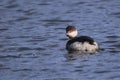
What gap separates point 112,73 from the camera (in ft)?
59.7

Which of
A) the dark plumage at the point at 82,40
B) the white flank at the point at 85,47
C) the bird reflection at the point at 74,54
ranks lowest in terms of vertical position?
the bird reflection at the point at 74,54

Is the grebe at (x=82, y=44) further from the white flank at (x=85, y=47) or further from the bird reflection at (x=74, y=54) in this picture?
the bird reflection at (x=74, y=54)

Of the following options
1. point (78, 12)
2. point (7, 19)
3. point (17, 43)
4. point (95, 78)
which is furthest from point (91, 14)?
point (95, 78)

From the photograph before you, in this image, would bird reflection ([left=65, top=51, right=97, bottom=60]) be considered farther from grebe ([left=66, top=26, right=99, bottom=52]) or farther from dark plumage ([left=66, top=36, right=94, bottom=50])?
dark plumage ([left=66, top=36, right=94, bottom=50])

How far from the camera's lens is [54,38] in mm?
22844

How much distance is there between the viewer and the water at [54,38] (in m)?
18.4

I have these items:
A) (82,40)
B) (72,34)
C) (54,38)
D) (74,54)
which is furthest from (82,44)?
(54,38)

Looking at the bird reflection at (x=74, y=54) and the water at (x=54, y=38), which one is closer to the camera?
the water at (x=54, y=38)

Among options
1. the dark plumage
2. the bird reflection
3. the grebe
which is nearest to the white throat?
the grebe

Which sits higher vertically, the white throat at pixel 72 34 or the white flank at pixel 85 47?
the white throat at pixel 72 34

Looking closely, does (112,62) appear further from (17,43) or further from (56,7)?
(56,7)

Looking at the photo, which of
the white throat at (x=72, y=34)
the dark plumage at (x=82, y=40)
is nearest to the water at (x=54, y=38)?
the dark plumage at (x=82, y=40)

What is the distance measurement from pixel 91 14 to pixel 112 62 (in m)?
6.94

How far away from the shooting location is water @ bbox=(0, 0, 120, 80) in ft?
60.4
